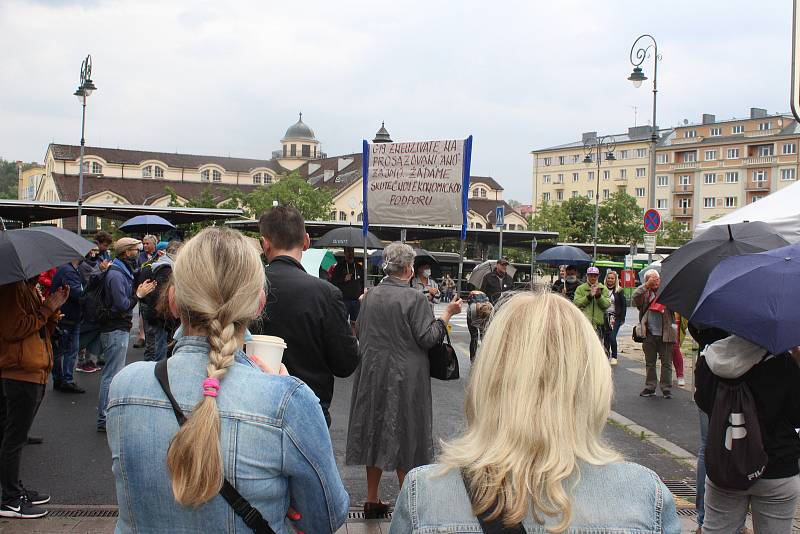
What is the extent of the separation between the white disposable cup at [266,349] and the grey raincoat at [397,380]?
277 cm

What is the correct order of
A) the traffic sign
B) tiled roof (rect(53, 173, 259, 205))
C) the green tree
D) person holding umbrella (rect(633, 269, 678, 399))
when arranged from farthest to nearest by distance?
tiled roof (rect(53, 173, 259, 205)) → the green tree → the traffic sign → person holding umbrella (rect(633, 269, 678, 399))

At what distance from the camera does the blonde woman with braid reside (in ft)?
6.45

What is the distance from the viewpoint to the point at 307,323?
397 centimetres

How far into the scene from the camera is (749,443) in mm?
3779

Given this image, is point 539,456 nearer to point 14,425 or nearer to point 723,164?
point 14,425

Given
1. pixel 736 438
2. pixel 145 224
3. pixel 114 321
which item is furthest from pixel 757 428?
pixel 145 224

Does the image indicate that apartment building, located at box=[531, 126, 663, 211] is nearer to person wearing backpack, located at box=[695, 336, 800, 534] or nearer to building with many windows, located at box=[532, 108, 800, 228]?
building with many windows, located at box=[532, 108, 800, 228]

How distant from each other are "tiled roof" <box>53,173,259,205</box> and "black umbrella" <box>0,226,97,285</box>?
263 feet

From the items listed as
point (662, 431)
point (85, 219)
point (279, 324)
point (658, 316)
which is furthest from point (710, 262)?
point (85, 219)

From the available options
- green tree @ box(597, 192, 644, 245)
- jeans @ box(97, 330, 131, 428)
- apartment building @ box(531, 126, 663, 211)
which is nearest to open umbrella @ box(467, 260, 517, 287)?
jeans @ box(97, 330, 131, 428)

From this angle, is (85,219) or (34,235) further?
(85,219)

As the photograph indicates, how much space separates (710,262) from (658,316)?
5771 millimetres

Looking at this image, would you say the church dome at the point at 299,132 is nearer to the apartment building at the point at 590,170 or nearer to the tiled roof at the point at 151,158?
the tiled roof at the point at 151,158

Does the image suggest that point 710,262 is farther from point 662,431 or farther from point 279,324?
point 662,431
